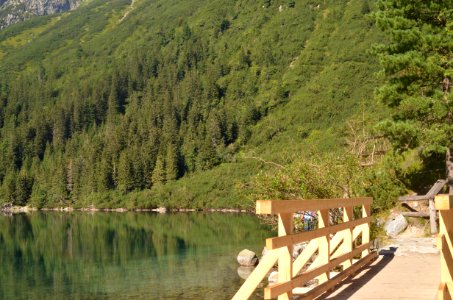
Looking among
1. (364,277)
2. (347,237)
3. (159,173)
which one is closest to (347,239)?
(347,237)

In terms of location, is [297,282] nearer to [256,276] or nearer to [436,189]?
[256,276]

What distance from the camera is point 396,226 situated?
68.7 feet

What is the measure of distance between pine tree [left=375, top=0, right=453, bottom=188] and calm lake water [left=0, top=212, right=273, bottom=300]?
8284 mm

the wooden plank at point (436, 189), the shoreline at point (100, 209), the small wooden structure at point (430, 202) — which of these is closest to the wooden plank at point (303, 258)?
the small wooden structure at point (430, 202)

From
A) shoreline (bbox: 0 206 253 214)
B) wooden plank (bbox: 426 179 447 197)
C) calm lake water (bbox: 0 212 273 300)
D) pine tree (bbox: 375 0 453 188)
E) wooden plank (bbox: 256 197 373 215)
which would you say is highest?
pine tree (bbox: 375 0 453 188)

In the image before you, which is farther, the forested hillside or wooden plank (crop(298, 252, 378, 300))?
the forested hillside

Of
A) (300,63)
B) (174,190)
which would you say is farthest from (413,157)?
(300,63)

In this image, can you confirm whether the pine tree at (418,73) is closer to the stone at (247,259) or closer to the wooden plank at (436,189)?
the wooden plank at (436,189)

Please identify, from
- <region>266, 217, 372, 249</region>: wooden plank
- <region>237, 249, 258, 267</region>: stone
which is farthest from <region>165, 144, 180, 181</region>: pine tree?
<region>266, 217, 372, 249</region>: wooden plank

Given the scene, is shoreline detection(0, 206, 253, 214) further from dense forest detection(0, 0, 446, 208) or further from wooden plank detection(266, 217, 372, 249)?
wooden plank detection(266, 217, 372, 249)

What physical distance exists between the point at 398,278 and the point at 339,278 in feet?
3.84

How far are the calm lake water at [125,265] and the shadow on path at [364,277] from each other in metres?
9.17

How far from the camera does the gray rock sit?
20.8 m

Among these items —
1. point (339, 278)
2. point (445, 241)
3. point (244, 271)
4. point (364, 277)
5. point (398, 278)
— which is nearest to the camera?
point (445, 241)
